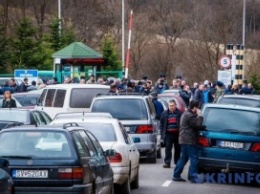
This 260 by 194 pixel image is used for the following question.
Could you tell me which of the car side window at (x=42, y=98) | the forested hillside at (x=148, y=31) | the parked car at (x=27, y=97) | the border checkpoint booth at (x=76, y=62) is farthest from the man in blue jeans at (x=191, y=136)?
the forested hillside at (x=148, y=31)

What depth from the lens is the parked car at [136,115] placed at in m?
23.7

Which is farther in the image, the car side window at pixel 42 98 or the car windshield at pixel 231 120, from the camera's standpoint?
the car side window at pixel 42 98

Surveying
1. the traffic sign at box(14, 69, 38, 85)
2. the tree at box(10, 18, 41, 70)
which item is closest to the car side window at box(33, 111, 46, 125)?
the traffic sign at box(14, 69, 38, 85)

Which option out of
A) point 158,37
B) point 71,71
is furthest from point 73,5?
point 71,71

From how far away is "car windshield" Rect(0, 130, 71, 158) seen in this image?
44.2ft

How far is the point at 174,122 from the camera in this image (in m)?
22.7

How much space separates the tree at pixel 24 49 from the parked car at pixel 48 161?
44.2 metres

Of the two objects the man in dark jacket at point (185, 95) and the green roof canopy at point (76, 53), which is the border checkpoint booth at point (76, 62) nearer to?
the green roof canopy at point (76, 53)

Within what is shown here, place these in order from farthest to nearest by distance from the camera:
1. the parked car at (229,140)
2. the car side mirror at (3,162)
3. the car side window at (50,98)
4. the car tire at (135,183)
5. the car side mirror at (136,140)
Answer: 1. the car side window at (50,98)
2. the car side mirror at (136,140)
3. the parked car at (229,140)
4. the car tire at (135,183)
5. the car side mirror at (3,162)

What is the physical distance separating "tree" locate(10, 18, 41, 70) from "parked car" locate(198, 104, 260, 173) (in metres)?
38.6

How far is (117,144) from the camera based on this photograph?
17016 mm

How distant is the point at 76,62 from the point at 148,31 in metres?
28.8

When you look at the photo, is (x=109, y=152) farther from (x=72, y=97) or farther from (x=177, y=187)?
(x=72, y=97)

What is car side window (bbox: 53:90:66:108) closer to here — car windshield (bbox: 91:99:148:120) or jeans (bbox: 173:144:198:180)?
car windshield (bbox: 91:99:148:120)
